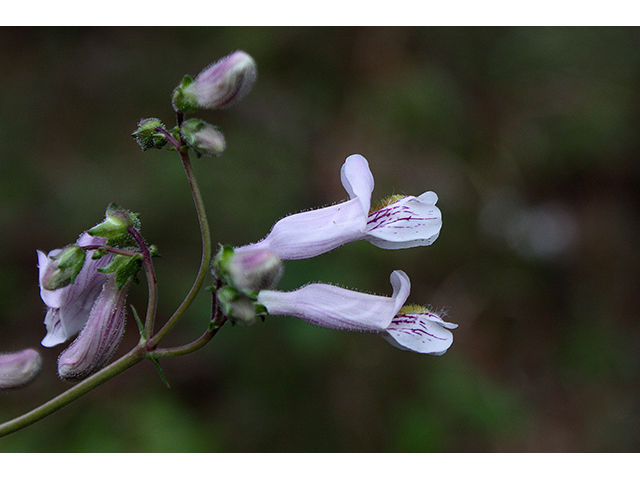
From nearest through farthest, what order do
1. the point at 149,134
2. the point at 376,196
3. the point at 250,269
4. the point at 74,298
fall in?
the point at 250,269, the point at 149,134, the point at 74,298, the point at 376,196

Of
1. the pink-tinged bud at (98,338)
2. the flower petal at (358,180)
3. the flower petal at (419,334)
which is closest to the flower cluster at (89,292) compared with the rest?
the pink-tinged bud at (98,338)

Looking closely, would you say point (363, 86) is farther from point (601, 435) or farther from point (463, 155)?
point (601, 435)

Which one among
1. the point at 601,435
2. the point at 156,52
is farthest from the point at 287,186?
the point at 601,435

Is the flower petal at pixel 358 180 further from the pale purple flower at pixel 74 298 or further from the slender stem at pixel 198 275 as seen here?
the pale purple flower at pixel 74 298

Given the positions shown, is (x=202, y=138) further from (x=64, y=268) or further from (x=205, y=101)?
(x=64, y=268)

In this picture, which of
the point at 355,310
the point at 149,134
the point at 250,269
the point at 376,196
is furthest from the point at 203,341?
the point at 376,196

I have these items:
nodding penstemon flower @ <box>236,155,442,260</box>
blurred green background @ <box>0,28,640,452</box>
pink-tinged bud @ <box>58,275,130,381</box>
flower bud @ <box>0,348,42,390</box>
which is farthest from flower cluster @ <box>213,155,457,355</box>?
blurred green background @ <box>0,28,640,452</box>

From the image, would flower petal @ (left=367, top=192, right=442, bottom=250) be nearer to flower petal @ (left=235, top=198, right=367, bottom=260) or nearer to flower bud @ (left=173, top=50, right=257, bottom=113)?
flower petal @ (left=235, top=198, right=367, bottom=260)
